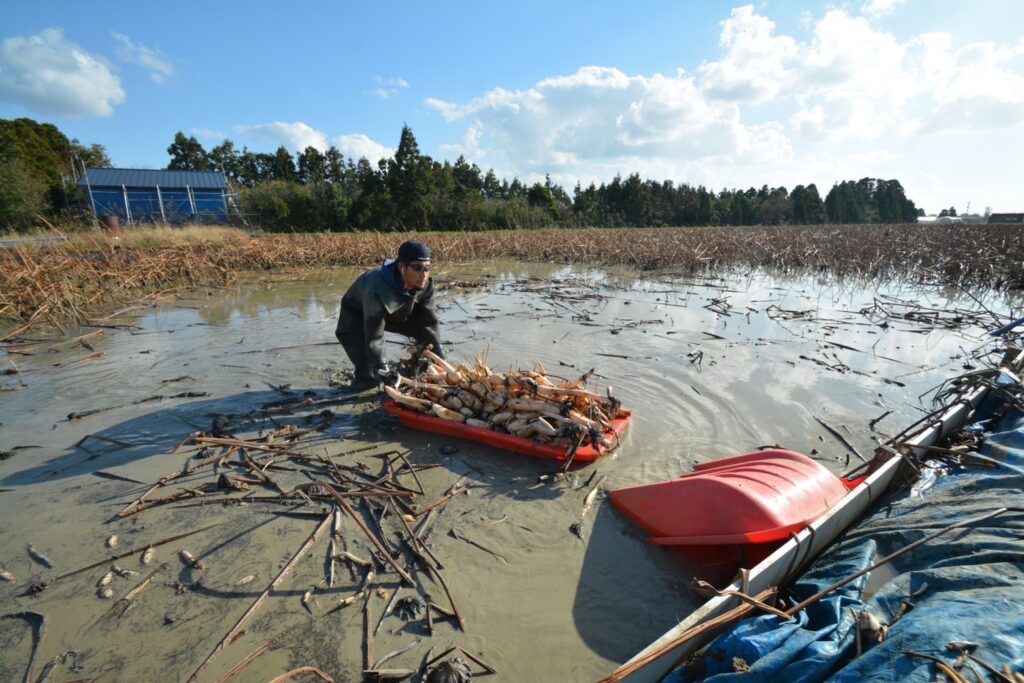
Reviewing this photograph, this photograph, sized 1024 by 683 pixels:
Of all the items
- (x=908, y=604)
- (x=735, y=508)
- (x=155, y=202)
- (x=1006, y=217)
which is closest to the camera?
(x=908, y=604)

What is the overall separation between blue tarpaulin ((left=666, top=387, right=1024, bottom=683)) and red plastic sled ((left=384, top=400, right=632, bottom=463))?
5.42 ft

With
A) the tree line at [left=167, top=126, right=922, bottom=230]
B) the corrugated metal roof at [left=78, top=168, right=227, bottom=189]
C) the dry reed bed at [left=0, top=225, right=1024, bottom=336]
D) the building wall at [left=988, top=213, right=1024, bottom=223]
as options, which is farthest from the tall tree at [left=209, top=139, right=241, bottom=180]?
the building wall at [left=988, top=213, right=1024, bottom=223]

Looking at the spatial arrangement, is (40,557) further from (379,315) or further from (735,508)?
(735,508)

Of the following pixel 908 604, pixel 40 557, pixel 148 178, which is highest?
pixel 148 178

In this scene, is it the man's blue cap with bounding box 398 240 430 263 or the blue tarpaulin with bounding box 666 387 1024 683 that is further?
the man's blue cap with bounding box 398 240 430 263

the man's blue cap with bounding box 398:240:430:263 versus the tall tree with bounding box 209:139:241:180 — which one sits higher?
the tall tree with bounding box 209:139:241:180

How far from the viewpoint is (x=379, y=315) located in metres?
4.78

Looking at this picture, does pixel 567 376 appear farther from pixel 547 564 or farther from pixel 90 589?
pixel 90 589

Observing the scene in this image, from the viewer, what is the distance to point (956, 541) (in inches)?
87.9

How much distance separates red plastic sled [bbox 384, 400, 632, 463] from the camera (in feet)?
12.4

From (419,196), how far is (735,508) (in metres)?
34.2

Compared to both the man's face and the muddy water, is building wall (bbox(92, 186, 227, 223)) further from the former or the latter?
the man's face

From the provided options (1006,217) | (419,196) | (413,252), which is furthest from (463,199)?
(1006,217)

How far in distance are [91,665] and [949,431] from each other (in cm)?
610
